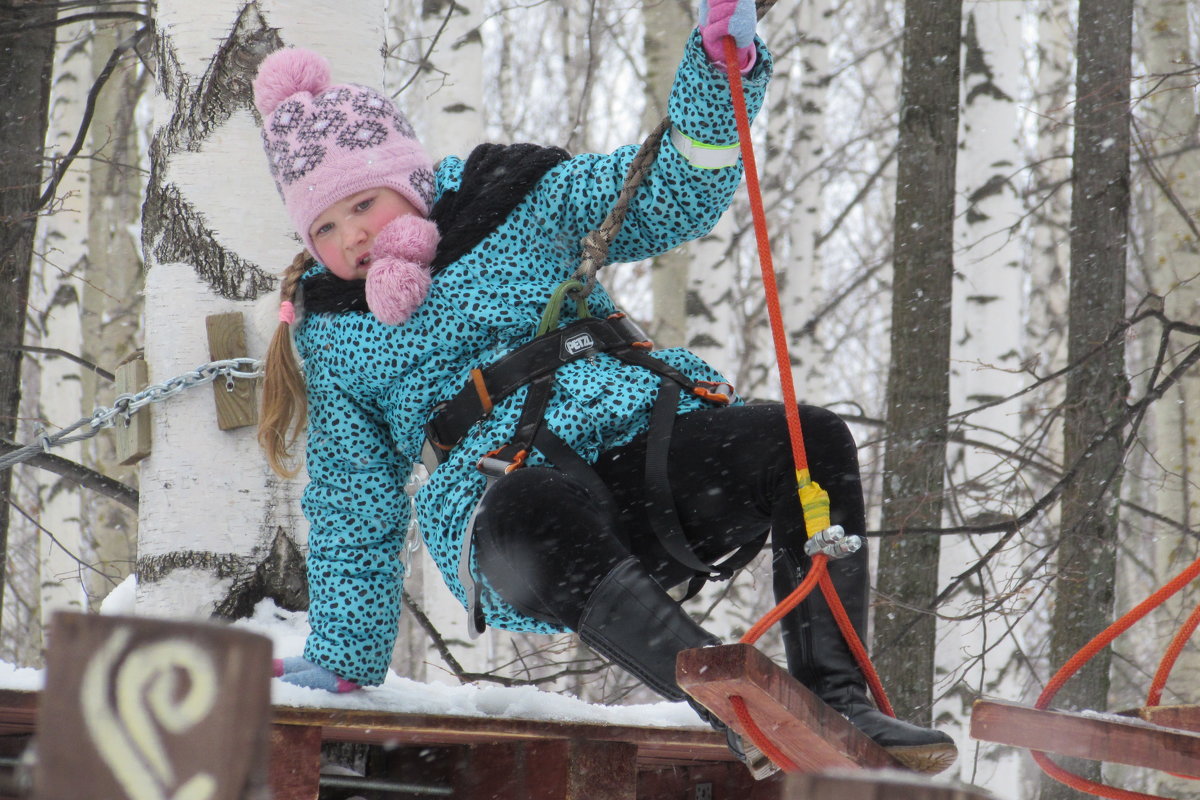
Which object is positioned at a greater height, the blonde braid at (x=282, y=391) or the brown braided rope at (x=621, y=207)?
the brown braided rope at (x=621, y=207)

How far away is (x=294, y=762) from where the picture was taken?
2.30 meters

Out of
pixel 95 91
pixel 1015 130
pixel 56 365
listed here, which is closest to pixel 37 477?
pixel 56 365

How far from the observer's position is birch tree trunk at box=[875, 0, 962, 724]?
4340mm

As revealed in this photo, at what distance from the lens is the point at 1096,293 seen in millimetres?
4535

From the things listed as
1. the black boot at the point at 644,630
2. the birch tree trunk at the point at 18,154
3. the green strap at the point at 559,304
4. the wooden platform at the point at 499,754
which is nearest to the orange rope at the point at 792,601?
the black boot at the point at 644,630

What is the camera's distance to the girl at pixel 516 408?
7.59ft

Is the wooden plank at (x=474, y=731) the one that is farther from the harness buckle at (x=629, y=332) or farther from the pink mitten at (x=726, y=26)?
the pink mitten at (x=726, y=26)

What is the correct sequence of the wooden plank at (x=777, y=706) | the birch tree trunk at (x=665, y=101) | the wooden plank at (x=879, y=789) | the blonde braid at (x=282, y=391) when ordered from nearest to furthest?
the wooden plank at (x=879, y=789) → the wooden plank at (x=777, y=706) → the blonde braid at (x=282, y=391) → the birch tree trunk at (x=665, y=101)

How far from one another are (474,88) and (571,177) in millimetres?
4879

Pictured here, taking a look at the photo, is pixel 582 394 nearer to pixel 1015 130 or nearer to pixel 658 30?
pixel 1015 130

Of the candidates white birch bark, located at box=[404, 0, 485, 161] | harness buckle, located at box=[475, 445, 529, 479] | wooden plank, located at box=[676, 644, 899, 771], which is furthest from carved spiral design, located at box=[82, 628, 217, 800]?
white birch bark, located at box=[404, 0, 485, 161]

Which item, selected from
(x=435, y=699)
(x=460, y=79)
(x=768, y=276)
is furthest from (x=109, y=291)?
(x=768, y=276)

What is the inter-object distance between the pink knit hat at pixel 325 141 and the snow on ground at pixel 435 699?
2.97ft

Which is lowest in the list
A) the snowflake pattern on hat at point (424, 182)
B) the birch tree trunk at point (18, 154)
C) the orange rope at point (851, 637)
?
the orange rope at point (851, 637)
